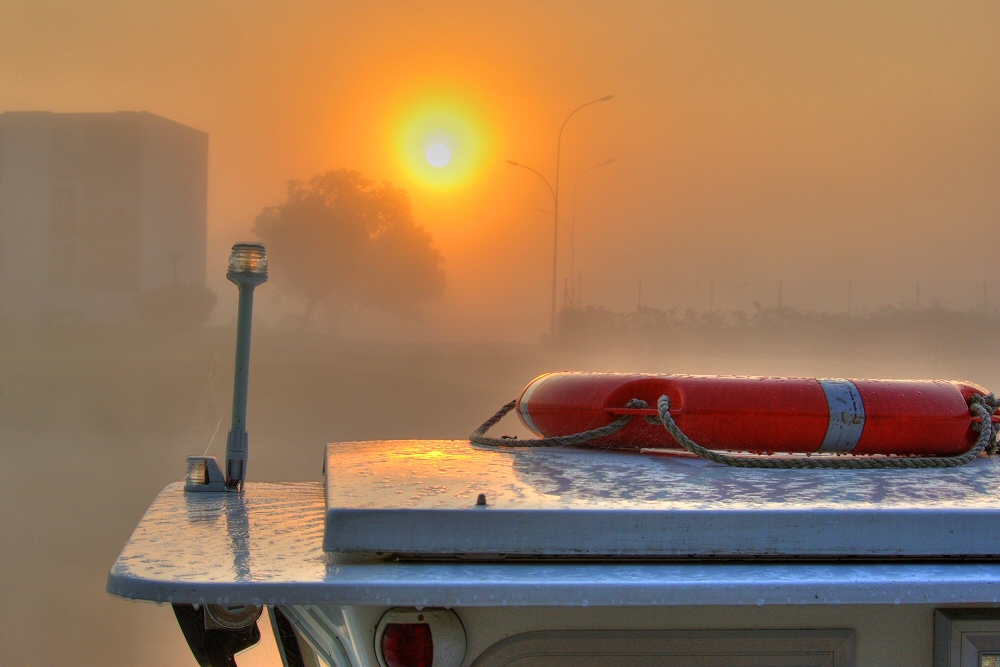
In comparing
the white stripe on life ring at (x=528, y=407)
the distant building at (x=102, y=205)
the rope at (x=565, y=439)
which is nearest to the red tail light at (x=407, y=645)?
the rope at (x=565, y=439)

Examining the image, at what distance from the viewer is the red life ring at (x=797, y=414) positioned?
2.22 metres

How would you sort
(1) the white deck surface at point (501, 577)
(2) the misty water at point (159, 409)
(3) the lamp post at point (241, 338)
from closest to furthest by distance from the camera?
1. (1) the white deck surface at point (501, 577)
2. (3) the lamp post at point (241, 338)
3. (2) the misty water at point (159, 409)

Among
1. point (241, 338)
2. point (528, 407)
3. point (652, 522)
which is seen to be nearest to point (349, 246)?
point (528, 407)

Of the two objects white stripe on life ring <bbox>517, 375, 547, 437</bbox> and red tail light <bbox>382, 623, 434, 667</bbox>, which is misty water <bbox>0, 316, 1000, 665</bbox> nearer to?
white stripe on life ring <bbox>517, 375, 547, 437</bbox>

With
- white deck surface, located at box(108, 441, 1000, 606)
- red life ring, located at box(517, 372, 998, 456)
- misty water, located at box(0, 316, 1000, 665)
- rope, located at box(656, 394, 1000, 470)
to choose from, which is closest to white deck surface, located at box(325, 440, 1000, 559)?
white deck surface, located at box(108, 441, 1000, 606)

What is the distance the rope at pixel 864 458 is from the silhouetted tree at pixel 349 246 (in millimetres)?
4033

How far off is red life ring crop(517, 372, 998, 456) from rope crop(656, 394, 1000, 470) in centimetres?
4

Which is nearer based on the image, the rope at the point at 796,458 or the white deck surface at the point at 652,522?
the white deck surface at the point at 652,522

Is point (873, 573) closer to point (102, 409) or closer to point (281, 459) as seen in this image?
point (281, 459)

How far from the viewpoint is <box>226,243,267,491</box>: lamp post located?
2184mm

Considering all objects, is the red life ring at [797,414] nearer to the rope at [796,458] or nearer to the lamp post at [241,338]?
the rope at [796,458]

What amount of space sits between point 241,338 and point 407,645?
110 centimetres

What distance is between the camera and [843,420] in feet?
7.30

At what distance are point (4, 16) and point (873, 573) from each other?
625 cm
